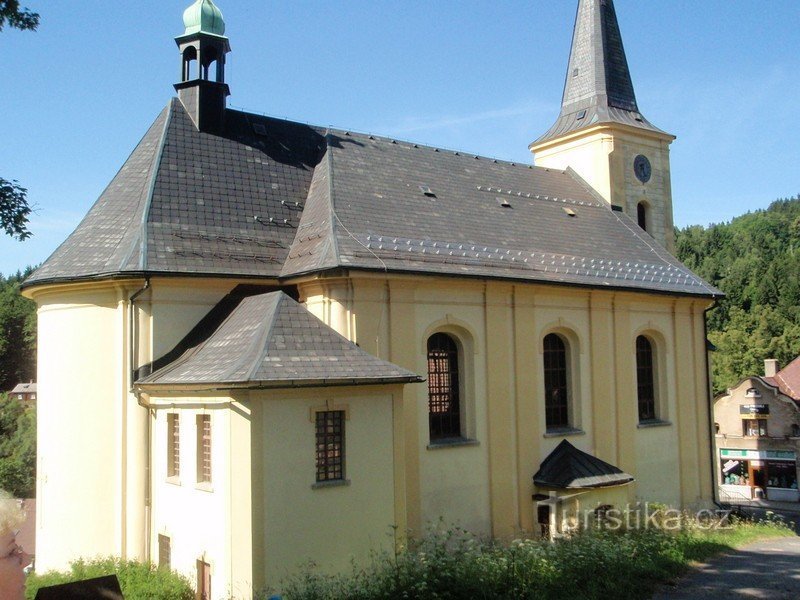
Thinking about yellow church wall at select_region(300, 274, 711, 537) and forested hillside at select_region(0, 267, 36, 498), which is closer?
yellow church wall at select_region(300, 274, 711, 537)

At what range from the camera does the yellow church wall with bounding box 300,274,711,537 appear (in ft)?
59.4

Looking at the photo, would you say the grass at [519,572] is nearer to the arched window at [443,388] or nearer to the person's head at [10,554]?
the arched window at [443,388]

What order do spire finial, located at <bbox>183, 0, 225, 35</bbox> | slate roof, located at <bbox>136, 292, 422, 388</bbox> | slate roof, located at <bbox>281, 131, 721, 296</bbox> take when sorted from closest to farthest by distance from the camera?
slate roof, located at <bbox>136, 292, 422, 388</bbox> → slate roof, located at <bbox>281, 131, 721, 296</bbox> → spire finial, located at <bbox>183, 0, 225, 35</bbox>

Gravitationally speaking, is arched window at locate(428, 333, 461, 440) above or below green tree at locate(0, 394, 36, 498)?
above

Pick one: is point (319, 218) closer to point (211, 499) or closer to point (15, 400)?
point (211, 499)

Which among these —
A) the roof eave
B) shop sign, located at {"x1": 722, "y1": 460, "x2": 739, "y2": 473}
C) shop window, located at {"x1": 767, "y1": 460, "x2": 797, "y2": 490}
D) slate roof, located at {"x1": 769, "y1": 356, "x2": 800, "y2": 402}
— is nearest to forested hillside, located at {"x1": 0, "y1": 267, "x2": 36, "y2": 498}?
the roof eave

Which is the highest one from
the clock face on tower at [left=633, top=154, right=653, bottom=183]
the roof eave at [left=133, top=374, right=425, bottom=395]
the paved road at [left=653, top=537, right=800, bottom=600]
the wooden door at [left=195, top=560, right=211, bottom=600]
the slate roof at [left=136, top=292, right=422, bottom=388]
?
the clock face on tower at [left=633, top=154, right=653, bottom=183]

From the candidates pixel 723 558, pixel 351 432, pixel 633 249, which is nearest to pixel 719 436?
pixel 633 249

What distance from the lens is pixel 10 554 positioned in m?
4.15

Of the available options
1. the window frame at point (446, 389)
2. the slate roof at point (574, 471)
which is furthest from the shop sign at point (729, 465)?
the window frame at point (446, 389)

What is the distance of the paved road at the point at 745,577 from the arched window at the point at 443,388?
6.33 metres

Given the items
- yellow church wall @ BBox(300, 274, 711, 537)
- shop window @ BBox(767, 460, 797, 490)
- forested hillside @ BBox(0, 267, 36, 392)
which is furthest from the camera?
forested hillside @ BBox(0, 267, 36, 392)

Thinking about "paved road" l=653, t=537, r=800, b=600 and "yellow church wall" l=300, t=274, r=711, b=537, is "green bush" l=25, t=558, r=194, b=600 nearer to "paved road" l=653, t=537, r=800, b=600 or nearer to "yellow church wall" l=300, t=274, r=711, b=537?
"yellow church wall" l=300, t=274, r=711, b=537

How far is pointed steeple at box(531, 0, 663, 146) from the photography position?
29.0 meters
